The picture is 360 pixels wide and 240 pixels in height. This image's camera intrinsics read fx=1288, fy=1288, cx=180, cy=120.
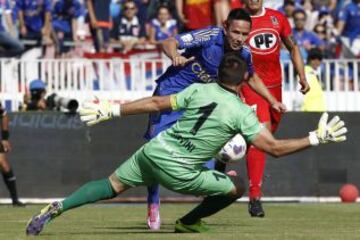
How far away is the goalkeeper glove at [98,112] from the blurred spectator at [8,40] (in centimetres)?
1252

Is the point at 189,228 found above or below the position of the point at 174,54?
below

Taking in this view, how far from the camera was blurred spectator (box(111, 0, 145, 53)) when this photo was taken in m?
24.5

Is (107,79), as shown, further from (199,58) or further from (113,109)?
(113,109)

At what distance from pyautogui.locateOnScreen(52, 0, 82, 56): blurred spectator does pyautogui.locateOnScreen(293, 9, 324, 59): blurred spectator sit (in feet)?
13.8

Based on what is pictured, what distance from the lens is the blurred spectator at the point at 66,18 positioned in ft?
81.0

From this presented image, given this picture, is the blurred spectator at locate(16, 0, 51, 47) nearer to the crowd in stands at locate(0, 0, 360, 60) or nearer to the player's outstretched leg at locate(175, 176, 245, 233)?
the crowd in stands at locate(0, 0, 360, 60)

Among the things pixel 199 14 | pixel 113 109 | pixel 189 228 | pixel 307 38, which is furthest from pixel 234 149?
pixel 307 38

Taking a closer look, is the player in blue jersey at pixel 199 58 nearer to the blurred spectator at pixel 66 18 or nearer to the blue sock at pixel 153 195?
the blue sock at pixel 153 195

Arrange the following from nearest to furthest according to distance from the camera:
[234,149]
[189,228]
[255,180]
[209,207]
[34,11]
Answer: [209,207]
[189,228]
[234,149]
[255,180]
[34,11]

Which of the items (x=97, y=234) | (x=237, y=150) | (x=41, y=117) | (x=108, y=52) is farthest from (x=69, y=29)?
(x=97, y=234)

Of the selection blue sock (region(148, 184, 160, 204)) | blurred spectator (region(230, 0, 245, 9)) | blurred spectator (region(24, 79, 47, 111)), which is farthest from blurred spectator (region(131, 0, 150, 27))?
blue sock (region(148, 184, 160, 204))

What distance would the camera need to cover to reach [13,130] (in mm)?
21125

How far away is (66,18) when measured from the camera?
982 inches

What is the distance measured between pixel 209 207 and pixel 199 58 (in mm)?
1924
